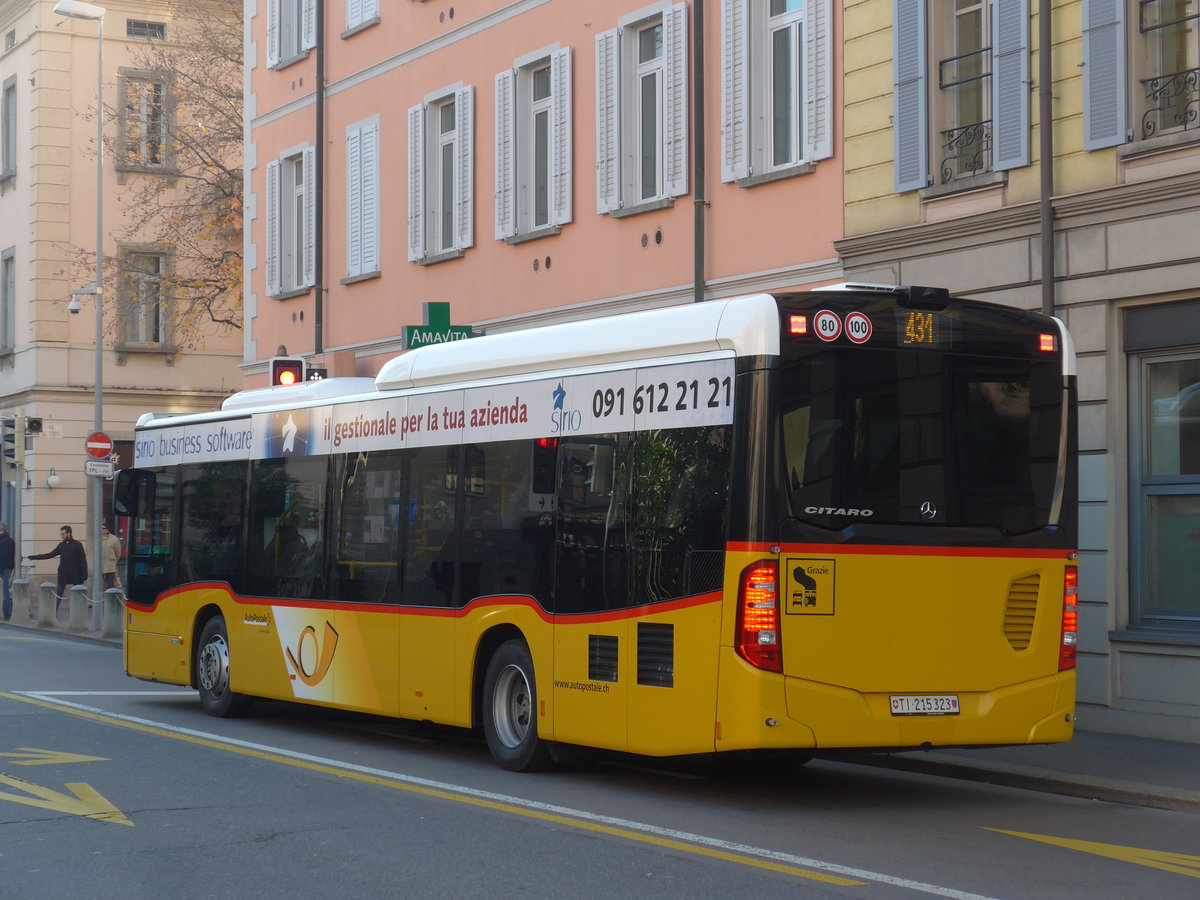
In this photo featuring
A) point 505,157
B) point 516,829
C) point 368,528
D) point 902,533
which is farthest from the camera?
point 505,157

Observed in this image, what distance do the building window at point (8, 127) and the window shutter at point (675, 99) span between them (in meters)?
29.1

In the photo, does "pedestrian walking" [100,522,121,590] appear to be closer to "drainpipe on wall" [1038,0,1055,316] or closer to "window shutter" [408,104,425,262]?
"window shutter" [408,104,425,262]

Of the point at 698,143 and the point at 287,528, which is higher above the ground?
the point at 698,143

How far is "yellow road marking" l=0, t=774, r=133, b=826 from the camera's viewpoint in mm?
9742

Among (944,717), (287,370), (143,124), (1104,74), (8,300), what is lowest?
(944,717)

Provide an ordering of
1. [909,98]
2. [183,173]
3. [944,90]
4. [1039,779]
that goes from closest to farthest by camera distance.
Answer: [1039,779] < [944,90] < [909,98] < [183,173]

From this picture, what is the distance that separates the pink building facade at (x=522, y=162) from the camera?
714 inches

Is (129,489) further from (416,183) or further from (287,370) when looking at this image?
(416,183)

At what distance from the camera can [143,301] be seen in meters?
42.0

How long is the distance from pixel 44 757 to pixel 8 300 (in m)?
35.0

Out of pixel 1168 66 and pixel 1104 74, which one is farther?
pixel 1104 74

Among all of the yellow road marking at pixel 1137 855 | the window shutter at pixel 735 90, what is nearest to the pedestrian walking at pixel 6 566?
the window shutter at pixel 735 90

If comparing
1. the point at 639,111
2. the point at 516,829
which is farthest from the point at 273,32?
the point at 516,829

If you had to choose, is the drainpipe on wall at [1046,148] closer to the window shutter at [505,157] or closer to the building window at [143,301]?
the window shutter at [505,157]
